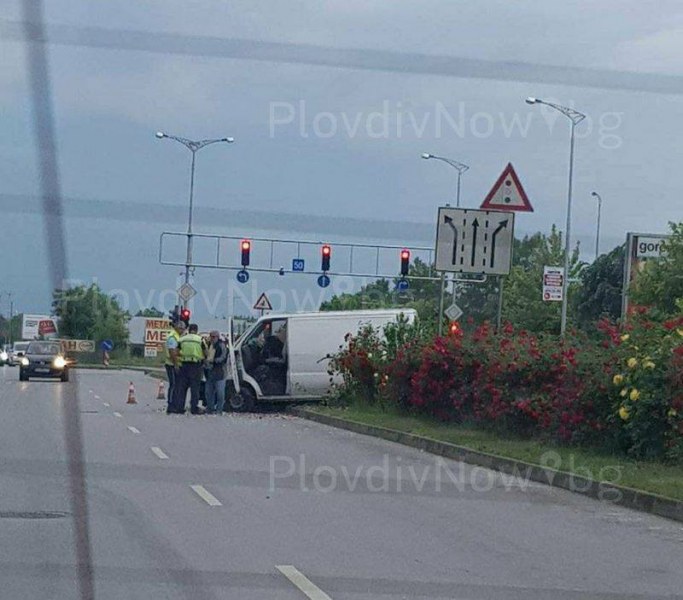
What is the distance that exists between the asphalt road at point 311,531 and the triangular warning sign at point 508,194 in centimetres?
366

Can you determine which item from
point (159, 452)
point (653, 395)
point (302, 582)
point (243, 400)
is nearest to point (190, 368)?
point (243, 400)

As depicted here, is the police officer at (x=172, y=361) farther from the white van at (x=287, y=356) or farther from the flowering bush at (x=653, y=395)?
the flowering bush at (x=653, y=395)

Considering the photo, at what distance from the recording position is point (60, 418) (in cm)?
2633

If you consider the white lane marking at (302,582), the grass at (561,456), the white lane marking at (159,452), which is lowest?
the white lane marking at (159,452)

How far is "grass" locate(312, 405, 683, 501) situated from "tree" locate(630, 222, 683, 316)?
2223 centimetres

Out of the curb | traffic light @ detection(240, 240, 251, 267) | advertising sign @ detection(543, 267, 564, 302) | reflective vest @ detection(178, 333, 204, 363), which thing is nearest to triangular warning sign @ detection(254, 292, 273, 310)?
traffic light @ detection(240, 240, 251, 267)

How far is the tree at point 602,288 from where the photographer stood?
6494 centimetres

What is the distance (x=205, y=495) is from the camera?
47.5 ft

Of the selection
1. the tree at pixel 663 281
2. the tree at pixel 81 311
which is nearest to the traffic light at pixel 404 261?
the tree at pixel 663 281

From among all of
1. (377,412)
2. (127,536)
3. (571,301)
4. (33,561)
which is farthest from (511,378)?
(571,301)

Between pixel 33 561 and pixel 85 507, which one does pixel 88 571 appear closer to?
pixel 33 561

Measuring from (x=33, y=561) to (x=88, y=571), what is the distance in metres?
0.56

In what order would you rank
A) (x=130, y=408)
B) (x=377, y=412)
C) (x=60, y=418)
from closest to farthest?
(x=60, y=418) → (x=377, y=412) → (x=130, y=408)

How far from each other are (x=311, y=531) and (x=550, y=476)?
5261mm
